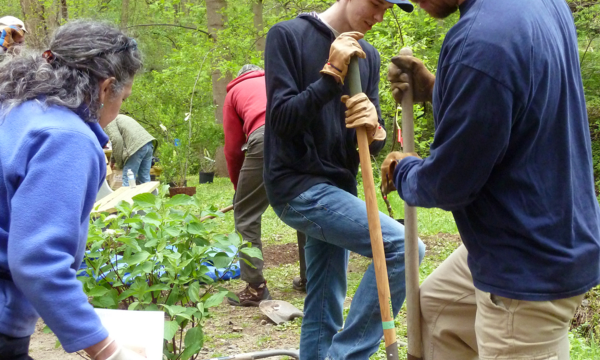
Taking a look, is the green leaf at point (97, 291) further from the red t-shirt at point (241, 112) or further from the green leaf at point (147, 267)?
the red t-shirt at point (241, 112)

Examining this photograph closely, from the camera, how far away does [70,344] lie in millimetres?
1525

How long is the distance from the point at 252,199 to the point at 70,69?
317 centimetres

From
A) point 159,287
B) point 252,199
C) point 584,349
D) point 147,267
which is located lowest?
point 584,349

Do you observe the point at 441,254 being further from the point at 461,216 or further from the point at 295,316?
the point at 461,216

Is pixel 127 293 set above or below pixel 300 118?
below

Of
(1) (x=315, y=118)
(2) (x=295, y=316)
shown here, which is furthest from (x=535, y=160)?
(2) (x=295, y=316)

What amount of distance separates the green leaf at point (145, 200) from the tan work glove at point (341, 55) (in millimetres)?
1003

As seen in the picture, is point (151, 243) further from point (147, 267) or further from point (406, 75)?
point (406, 75)

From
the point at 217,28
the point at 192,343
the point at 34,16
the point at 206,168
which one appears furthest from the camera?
the point at 206,168

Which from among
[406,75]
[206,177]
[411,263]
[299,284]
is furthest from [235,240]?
[206,177]

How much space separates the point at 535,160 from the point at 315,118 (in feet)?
3.86

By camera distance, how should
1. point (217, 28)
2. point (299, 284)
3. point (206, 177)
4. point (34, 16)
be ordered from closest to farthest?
point (299, 284) < point (34, 16) < point (217, 28) < point (206, 177)

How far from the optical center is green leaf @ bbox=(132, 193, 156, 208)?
277 centimetres

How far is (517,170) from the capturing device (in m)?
1.78
